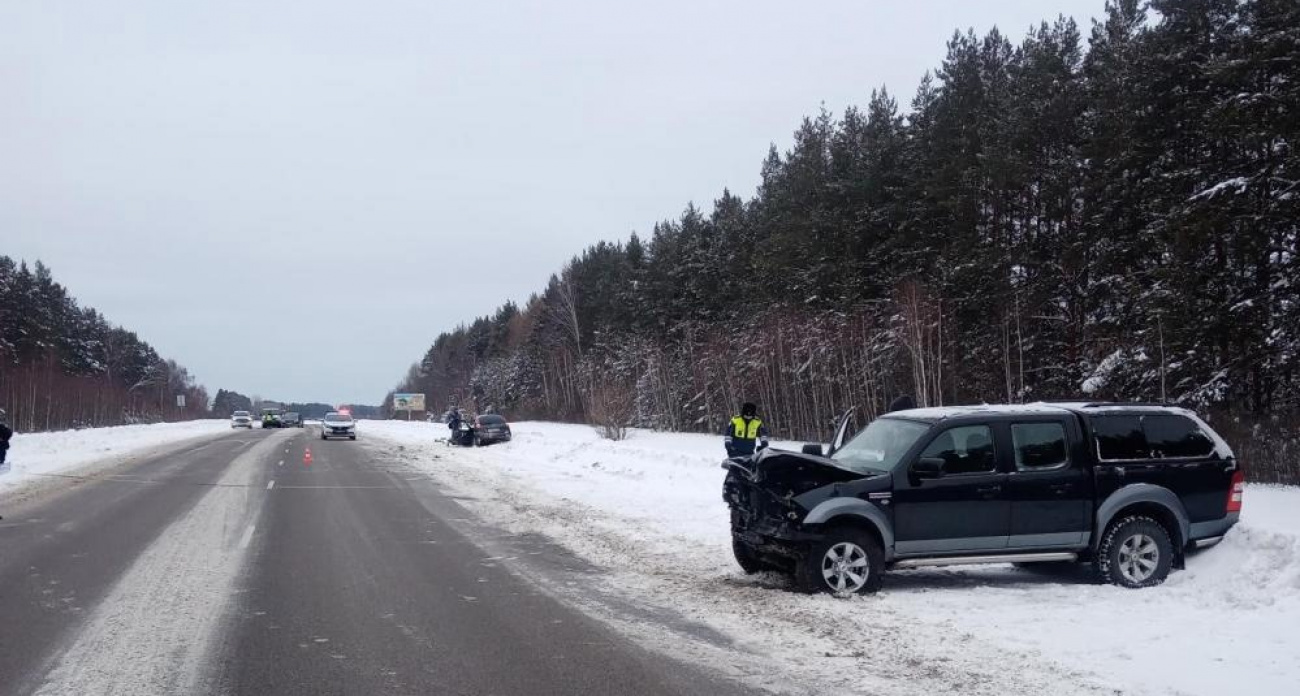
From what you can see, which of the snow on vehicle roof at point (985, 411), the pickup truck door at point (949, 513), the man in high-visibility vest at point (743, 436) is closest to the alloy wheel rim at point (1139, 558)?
the pickup truck door at point (949, 513)

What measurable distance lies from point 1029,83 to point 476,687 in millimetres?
31073

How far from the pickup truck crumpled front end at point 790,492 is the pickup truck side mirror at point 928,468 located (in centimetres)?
28

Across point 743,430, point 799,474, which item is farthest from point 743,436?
point 799,474

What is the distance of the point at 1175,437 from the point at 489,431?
35358 millimetres

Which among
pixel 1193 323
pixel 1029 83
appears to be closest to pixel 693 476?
pixel 1193 323

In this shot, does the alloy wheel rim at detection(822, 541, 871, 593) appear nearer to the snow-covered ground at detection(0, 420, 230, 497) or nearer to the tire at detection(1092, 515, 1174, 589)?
the tire at detection(1092, 515, 1174, 589)

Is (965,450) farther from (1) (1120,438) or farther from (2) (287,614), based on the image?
(2) (287,614)

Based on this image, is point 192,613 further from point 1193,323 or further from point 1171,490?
point 1193,323

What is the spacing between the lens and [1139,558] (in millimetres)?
9055

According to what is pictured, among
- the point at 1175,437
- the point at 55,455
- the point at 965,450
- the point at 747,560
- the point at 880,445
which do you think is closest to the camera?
the point at 965,450

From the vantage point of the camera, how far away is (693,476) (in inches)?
861

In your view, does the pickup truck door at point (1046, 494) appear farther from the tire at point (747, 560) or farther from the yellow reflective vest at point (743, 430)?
the yellow reflective vest at point (743, 430)

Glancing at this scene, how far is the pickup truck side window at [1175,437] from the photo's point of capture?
9.37 m

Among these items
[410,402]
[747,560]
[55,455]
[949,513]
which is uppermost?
[410,402]
